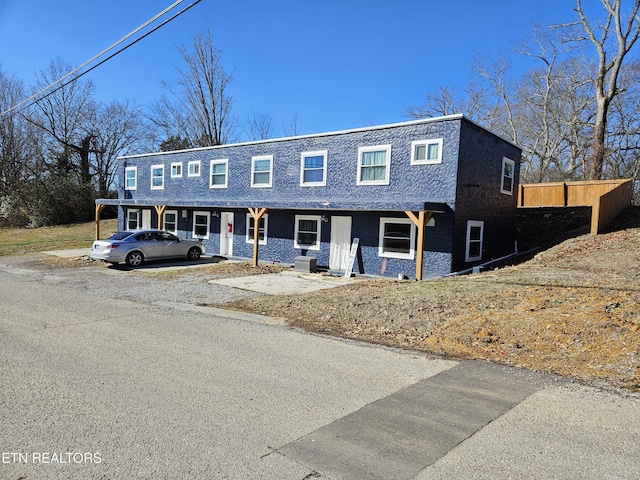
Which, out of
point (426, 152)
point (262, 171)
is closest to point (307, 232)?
point (262, 171)

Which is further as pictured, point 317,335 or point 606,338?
point 317,335

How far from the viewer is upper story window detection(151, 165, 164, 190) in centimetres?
2359

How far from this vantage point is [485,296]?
885 centimetres

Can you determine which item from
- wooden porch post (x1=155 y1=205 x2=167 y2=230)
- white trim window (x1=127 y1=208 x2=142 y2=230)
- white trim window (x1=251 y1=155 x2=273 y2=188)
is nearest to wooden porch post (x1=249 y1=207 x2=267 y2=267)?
white trim window (x1=251 y1=155 x2=273 y2=188)

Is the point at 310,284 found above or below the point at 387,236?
below

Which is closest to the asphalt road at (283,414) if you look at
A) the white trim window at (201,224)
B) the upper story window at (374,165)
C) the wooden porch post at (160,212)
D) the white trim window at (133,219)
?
the upper story window at (374,165)

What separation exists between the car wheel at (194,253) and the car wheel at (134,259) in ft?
7.64

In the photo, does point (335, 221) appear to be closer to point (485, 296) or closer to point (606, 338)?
point (485, 296)

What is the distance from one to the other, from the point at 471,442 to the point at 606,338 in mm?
3916

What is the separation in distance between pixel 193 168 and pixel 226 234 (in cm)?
445

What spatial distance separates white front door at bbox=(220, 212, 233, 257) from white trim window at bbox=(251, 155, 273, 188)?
6.82 ft

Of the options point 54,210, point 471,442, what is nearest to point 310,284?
point 471,442

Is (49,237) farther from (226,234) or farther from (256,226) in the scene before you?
(256,226)

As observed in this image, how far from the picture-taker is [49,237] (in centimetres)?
2828
